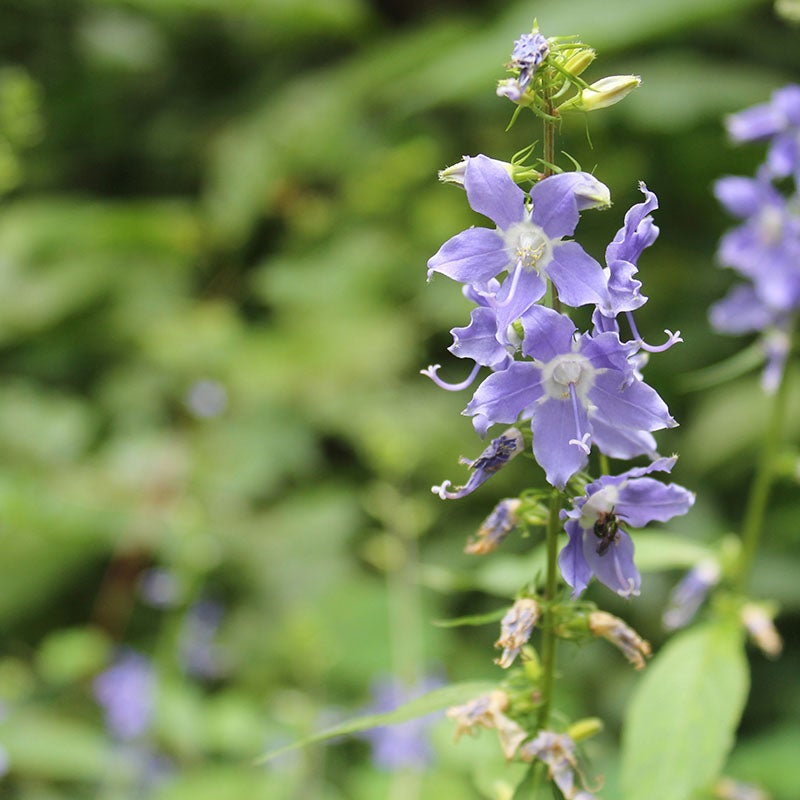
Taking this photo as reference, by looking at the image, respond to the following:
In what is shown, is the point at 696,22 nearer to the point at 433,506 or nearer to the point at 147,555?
the point at 433,506

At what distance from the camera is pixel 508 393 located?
84 centimetres

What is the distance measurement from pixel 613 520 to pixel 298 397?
94.2 inches

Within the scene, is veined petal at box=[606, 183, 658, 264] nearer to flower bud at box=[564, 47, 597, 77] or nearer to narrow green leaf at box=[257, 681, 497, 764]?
flower bud at box=[564, 47, 597, 77]

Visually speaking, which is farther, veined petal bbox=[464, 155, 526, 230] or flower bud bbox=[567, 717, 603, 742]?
flower bud bbox=[567, 717, 603, 742]

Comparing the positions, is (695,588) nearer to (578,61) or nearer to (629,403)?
(629,403)

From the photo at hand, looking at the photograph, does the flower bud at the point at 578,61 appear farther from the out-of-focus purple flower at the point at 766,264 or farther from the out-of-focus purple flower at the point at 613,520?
the out-of-focus purple flower at the point at 766,264

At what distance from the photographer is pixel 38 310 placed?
3.36 meters

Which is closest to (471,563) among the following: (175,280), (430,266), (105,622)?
(105,622)

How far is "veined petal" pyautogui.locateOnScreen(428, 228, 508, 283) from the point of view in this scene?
87 cm

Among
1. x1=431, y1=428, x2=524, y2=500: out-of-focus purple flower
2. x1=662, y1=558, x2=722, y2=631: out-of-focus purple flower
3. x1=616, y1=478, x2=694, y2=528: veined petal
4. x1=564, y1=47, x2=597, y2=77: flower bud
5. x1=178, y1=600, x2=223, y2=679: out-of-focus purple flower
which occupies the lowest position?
x1=178, y1=600, x2=223, y2=679: out-of-focus purple flower

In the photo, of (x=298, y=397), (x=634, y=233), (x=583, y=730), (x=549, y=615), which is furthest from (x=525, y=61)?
(x=298, y=397)

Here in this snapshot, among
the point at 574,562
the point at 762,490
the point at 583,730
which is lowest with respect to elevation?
the point at 762,490

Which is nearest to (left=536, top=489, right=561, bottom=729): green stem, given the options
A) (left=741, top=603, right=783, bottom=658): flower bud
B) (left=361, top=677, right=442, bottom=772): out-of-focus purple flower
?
(left=741, top=603, right=783, bottom=658): flower bud

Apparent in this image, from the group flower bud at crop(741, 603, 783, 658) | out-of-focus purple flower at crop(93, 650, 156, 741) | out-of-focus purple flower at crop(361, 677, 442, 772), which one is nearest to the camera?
flower bud at crop(741, 603, 783, 658)
